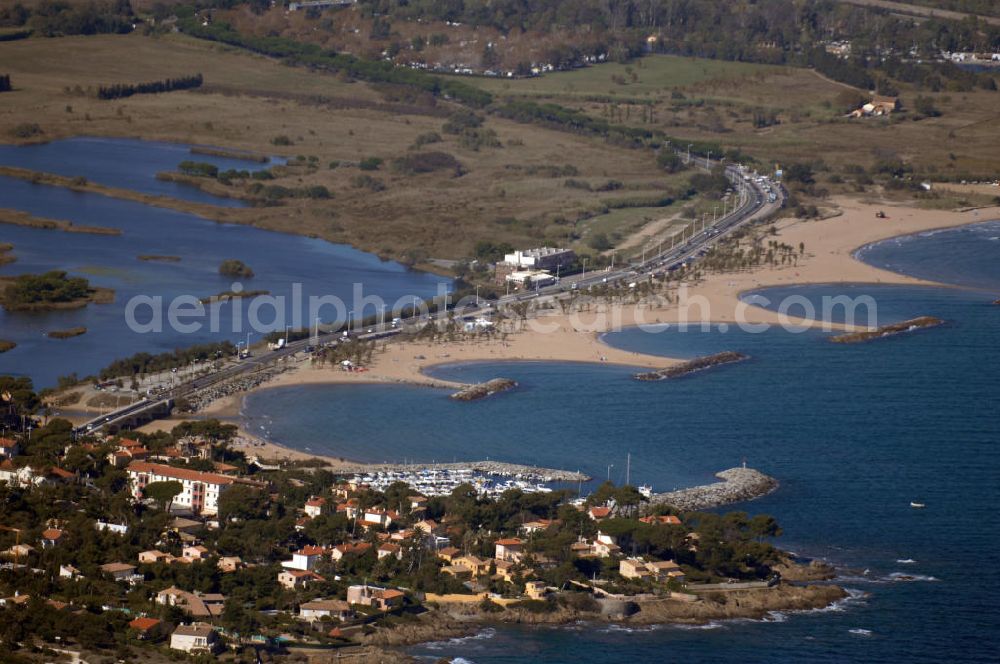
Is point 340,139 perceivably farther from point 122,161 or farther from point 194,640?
point 194,640

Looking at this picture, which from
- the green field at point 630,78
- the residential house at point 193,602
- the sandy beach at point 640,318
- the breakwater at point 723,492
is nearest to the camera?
the residential house at point 193,602

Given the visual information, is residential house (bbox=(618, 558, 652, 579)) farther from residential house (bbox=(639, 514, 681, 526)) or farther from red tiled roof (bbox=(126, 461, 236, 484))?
red tiled roof (bbox=(126, 461, 236, 484))

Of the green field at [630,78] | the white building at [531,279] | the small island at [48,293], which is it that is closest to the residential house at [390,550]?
the small island at [48,293]

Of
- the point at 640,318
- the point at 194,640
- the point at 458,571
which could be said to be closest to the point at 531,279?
the point at 640,318

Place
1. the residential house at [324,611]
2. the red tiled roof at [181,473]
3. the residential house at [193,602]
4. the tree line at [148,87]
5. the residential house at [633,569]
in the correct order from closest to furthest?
the residential house at [193,602]
the residential house at [324,611]
the residential house at [633,569]
the red tiled roof at [181,473]
the tree line at [148,87]

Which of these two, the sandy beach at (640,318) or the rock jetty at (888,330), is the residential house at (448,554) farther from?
the rock jetty at (888,330)

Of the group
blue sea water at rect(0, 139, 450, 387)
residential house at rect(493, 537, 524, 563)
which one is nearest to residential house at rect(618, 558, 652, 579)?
residential house at rect(493, 537, 524, 563)
